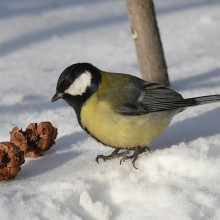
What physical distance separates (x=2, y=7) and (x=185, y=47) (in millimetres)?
2159

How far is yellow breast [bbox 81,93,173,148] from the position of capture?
3006 millimetres

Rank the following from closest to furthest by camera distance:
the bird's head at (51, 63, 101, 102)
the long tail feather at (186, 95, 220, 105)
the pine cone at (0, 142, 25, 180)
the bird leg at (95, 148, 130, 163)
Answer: the pine cone at (0, 142, 25, 180) < the bird's head at (51, 63, 101, 102) < the bird leg at (95, 148, 130, 163) < the long tail feather at (186, 95, 220, 105)

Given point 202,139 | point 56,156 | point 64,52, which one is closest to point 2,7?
point 64,52

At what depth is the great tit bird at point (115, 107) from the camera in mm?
3020

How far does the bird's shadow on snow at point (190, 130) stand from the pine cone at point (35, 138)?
0.61m

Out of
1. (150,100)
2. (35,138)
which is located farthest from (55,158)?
(150,100)

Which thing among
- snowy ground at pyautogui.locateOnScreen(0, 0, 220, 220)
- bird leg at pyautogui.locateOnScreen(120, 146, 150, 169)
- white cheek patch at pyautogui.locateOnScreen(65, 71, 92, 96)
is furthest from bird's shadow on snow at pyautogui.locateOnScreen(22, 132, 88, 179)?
white cheek patch at pyautogui.locateOnScreen(65, 71, 92, 96)

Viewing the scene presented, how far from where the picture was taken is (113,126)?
301cm

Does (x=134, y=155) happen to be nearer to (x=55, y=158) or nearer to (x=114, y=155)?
(x=114, y=155)

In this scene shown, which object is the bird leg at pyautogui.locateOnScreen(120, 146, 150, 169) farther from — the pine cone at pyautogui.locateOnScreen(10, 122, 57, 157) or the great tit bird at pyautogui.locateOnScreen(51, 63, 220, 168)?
the pine cone at pyautogui.locateOnScreen(10, 122, 57, 157)

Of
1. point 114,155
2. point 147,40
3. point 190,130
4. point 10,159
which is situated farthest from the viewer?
point 147,40

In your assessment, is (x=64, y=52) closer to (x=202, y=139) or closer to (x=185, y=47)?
(x=185, y=47)

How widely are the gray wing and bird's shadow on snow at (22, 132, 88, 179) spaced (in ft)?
1.57

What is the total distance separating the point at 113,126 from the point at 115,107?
12 cm
